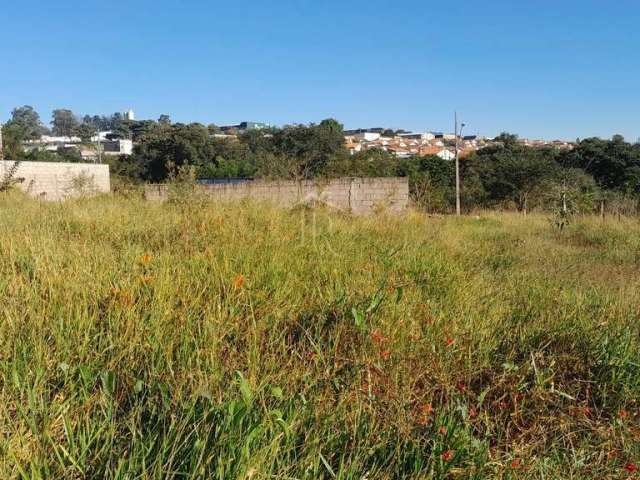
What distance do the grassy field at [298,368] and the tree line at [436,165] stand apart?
4.03m

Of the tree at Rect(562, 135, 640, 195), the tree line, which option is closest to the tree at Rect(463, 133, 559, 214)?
the tree line

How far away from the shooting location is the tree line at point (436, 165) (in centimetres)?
1501

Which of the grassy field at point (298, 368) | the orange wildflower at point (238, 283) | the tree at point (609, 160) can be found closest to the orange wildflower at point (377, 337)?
the grassy field at point (298, 368)

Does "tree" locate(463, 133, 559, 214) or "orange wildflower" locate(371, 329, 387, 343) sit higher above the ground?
"tree" locate(463, 133, 559, 214)

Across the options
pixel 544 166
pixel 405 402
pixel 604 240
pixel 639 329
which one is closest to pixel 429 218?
pixel 604 240

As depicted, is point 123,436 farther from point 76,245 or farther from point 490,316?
point 76,245

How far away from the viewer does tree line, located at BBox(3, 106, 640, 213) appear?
15.0 metres

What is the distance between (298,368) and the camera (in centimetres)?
184

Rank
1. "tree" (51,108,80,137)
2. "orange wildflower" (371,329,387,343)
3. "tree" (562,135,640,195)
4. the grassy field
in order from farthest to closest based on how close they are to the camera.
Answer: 1. "tree" (51,108,80,137)
2. "tree" (562,135,640,195)
3. "orange wildflower" (371,329,387,343)
4. the grassy field

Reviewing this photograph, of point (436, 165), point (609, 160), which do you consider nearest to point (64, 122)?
point (436, 165)

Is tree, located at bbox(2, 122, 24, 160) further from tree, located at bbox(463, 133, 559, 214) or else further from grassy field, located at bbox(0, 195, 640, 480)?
tree, located at bbox(463, 133, 559, 214)

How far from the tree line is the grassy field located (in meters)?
4.03

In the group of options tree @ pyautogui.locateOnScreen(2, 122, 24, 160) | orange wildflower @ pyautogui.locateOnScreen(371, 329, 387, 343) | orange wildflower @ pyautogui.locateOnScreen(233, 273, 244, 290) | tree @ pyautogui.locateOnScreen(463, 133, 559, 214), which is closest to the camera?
orange wildflower @ pyautogui.locateOnScreen(371, 329, 387, 343)

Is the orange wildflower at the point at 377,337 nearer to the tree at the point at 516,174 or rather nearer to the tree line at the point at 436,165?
the tree line at the point at 436,165
